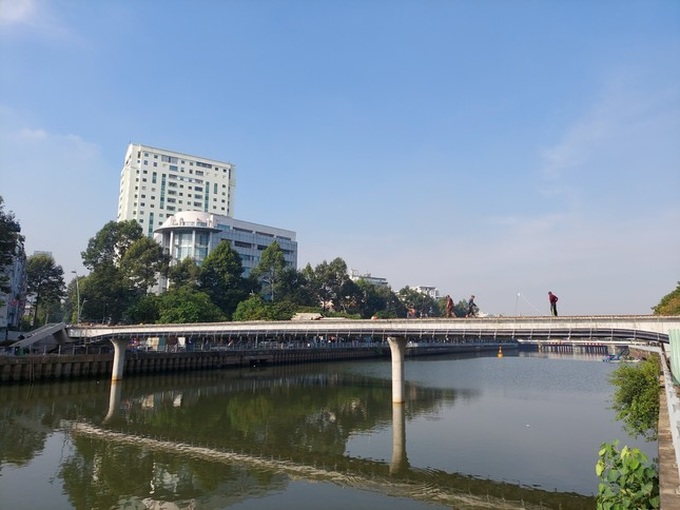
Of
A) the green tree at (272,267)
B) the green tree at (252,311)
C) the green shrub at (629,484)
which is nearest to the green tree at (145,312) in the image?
the green tree at (252,311)

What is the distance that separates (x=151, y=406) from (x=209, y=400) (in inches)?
221

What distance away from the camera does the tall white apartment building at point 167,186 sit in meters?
146

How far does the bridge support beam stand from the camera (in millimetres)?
41188

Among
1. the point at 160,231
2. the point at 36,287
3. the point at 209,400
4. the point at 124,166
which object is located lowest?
the point at 209,400

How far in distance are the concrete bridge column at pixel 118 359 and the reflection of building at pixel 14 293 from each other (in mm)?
25306

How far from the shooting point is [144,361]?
199ft

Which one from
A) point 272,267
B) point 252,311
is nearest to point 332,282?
point 272,267

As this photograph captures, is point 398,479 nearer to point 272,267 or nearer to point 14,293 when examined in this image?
point 14,293

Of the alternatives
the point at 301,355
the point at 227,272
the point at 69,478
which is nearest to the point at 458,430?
the point at 69,478

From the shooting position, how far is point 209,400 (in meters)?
43.8

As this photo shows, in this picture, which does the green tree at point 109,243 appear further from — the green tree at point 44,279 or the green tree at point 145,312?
the green tree at point 145,312

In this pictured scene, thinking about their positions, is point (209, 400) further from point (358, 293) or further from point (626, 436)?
point (358, 293)

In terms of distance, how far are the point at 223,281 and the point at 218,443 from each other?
239 feet

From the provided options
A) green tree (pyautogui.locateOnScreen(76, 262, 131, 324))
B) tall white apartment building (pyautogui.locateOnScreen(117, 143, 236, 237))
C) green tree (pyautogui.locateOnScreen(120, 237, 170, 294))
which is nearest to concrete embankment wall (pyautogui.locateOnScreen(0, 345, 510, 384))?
green tree (pyautogui.locateOnScreen(76, 262, 131, 324))
